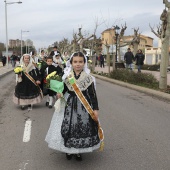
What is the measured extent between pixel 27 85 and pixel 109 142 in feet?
13.5

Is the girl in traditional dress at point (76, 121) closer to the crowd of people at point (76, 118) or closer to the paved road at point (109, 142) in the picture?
the crowd of people at point (76, 118)

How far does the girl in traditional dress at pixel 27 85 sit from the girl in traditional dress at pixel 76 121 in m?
4.50

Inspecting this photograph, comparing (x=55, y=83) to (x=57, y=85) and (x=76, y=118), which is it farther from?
(x=76, y=118)

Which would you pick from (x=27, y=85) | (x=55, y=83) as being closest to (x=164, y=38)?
(x=27, y=85)

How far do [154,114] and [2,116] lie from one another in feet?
13.5

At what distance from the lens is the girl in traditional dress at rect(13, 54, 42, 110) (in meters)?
8.88

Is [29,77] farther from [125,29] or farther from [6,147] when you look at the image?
[125,29]

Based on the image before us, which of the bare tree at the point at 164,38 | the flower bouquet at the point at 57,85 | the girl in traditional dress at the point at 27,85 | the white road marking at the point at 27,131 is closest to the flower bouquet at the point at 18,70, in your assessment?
the girl in traditional dress at the point at 27,85

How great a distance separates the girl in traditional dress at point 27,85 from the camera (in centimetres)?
888

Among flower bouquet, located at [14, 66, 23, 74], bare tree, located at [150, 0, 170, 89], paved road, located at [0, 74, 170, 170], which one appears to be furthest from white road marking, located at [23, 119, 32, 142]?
bare tree, located at [150, 0, 170, 89]

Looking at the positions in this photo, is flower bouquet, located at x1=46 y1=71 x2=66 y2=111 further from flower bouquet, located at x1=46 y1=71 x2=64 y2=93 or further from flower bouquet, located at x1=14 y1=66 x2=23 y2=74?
flower bouquet, located at x1=14 y1=66 x2=23 y2=74

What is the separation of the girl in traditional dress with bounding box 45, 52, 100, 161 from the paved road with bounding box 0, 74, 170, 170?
0.32 meters

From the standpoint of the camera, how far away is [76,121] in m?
4.35

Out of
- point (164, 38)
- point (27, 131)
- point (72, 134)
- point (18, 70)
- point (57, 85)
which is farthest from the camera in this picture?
point (164, 38)
